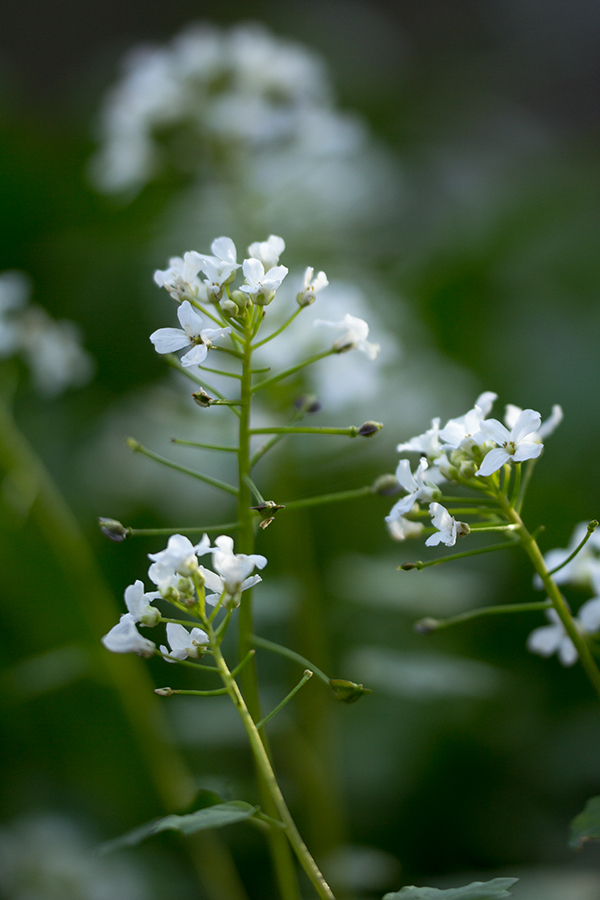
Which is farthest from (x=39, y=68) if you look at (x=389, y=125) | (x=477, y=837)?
(x=477, y=837)

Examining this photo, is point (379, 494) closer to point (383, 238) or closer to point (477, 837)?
point (477, 837)

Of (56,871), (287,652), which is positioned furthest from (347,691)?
(56,871)

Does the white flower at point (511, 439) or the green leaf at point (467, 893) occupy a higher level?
the white flower at point (511, 439)

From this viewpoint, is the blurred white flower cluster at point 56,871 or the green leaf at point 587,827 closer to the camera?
the green leaf at point 587,827

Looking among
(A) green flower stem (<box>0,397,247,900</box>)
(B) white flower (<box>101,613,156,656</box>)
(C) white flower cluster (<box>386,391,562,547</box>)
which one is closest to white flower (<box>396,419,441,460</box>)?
(C) white flower cluster (<box>386,391,562,547</box>)

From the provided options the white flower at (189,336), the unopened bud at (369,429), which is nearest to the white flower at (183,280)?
the white flower at (189,336)

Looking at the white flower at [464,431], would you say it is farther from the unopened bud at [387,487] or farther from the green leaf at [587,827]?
the green leaf at [587,827]

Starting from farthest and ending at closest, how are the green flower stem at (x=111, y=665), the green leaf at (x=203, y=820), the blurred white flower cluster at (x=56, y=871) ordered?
the blurred white flower cluster at (x=56, y=871) → the green flower stem at (x=111, y=665) → the green leaf at (x=203, y=820)
